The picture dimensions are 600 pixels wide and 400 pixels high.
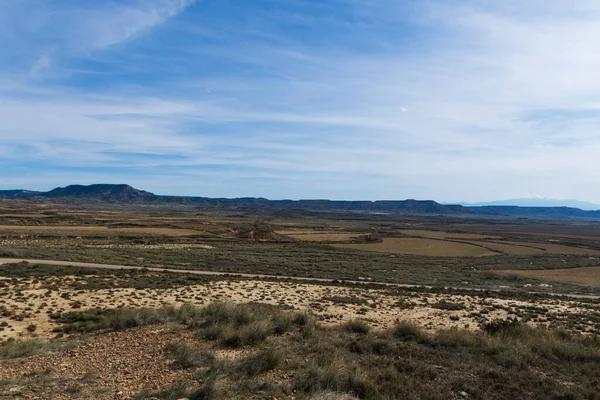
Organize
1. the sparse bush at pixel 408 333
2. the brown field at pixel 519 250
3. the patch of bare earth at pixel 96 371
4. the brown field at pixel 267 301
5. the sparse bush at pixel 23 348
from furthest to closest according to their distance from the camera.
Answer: the brown field at pixel 519 250, the brown field at pixel 267 301, the sparse bush at pixel 408 333, the sparse bush at pixel 23 348, the patch of bare earth at pixel 96 371

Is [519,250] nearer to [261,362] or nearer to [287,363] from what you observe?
[287,363]

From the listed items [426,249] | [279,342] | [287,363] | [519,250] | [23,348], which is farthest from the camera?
[519,250]

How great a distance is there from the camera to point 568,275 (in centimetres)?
4275

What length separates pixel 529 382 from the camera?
8414mm

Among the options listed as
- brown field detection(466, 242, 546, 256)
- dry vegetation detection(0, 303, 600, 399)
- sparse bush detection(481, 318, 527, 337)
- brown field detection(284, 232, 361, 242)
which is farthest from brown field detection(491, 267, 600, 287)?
brown field detection(284, 232, 361, 242)

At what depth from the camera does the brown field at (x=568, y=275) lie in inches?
1515

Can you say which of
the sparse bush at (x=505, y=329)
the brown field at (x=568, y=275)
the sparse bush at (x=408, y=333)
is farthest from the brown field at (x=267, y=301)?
the brown field at (x=568, y=275)

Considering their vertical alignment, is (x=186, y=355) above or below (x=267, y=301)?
above

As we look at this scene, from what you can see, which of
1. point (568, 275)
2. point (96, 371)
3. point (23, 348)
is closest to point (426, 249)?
point (568, 275)

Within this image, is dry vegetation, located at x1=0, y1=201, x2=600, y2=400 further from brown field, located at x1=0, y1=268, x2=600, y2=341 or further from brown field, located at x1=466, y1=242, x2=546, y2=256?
brown field, located at x1=466, y1=242, x2=546, y2=256

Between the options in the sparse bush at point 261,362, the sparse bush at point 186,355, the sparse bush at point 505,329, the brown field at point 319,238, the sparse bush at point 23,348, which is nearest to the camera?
the sparse bush at point 261,362

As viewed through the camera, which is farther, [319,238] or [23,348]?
[319,238]

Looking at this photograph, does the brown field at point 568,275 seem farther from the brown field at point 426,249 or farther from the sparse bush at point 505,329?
the sparse bush at point 505,329

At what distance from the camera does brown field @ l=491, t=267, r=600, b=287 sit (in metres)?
38.5
